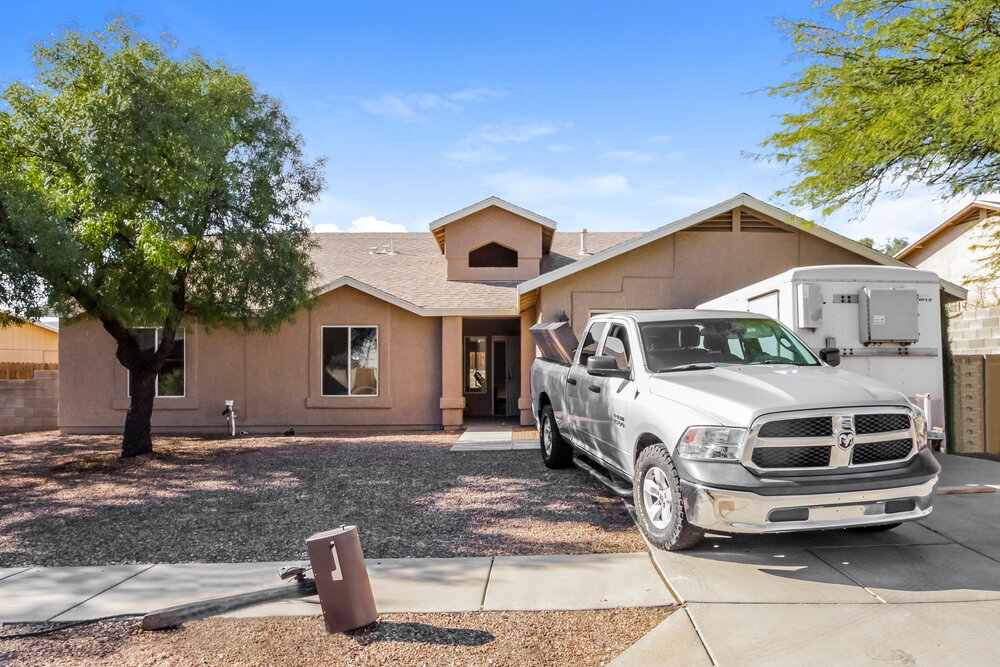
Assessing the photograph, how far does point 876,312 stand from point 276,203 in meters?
9.93

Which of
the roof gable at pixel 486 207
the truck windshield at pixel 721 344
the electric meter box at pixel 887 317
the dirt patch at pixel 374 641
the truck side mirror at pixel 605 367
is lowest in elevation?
the dirt patch at pixel 374 641

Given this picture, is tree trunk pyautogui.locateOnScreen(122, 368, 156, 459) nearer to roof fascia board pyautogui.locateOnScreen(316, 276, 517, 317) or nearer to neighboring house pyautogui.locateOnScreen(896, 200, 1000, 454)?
roof fascia board pyautogui.locateOnScreen(316, 276, 517, 317)

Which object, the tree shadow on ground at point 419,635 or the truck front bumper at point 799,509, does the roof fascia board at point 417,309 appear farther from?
the tree shadow on ground at point 419,635

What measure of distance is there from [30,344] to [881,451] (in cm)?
3093

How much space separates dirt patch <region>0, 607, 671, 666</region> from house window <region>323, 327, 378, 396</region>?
11237mm

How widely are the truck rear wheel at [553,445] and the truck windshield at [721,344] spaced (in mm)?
2652

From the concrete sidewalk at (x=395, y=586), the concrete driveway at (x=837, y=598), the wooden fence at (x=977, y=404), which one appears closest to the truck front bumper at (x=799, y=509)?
the concrete driveway at (x=837, y=598)

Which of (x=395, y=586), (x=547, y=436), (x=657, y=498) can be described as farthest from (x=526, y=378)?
(x=395, y=586)

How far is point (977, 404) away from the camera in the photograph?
408 inches

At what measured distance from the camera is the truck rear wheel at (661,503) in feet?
16.8

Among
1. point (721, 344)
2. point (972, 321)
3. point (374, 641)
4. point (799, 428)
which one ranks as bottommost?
point (374, 641)

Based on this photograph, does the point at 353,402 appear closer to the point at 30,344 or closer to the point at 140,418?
the point at 140,418

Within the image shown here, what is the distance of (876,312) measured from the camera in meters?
8.03

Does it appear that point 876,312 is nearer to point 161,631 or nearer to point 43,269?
point 161,631
